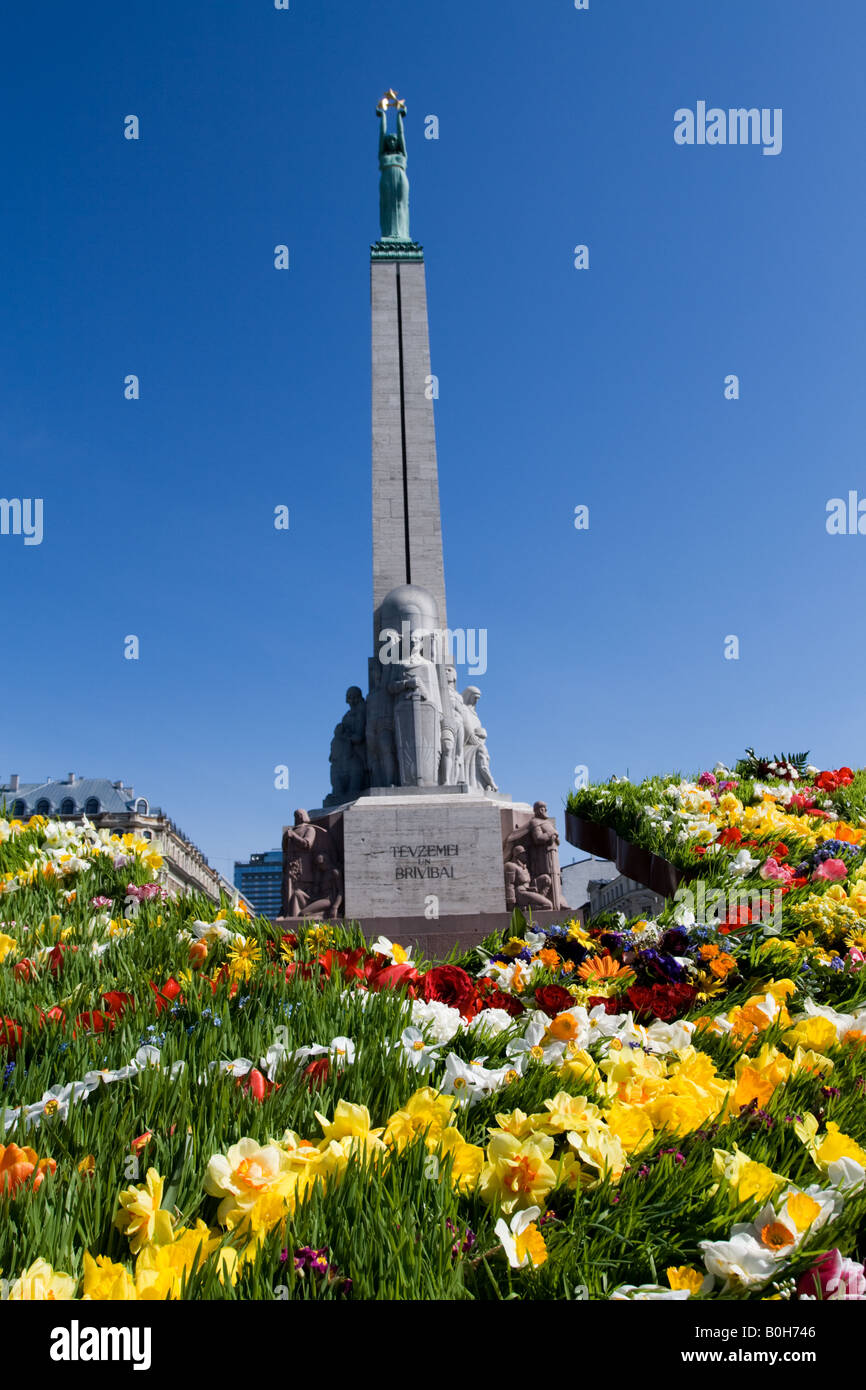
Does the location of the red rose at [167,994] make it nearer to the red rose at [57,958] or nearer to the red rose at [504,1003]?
the red rose at [57,958]

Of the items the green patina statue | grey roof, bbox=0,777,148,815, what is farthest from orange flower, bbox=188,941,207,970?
grey roof, bbox=0,777,148,815

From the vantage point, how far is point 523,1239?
1.66 metres

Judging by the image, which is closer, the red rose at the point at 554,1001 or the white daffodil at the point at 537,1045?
the white daffodil at the point at 537,1045

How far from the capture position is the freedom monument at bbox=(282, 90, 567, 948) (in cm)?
994

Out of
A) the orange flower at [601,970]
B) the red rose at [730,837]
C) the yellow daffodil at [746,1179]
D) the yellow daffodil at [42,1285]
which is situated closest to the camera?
the yellow daffodil at [42,1285]

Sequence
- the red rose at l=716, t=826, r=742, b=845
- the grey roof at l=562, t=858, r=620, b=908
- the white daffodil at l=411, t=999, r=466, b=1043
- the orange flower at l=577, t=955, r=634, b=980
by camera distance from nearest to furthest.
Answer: the white daffodil at l=411, t=999, r=466, b=1043
the orange flower at l=577, t=955, r=634, b=980
the red rose at l=716, t=826, r=742, b=845
the grey roof at l=562, t=858, r=620, b=908

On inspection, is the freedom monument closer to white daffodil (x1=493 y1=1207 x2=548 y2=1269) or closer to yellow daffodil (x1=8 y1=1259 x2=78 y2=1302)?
white daffodil (x1=493 y1=1207 x2=548 y2=1269)

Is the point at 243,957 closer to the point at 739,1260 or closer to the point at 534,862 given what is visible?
the point at 739,1260

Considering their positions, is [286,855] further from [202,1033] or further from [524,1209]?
[524,1209]

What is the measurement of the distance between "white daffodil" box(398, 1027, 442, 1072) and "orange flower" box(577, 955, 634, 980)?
42.4 inches

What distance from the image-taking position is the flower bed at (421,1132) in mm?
1551

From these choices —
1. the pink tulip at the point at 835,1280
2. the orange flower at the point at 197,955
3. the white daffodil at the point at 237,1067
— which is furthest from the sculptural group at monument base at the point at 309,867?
the pink tulip at the point at 835,1280
